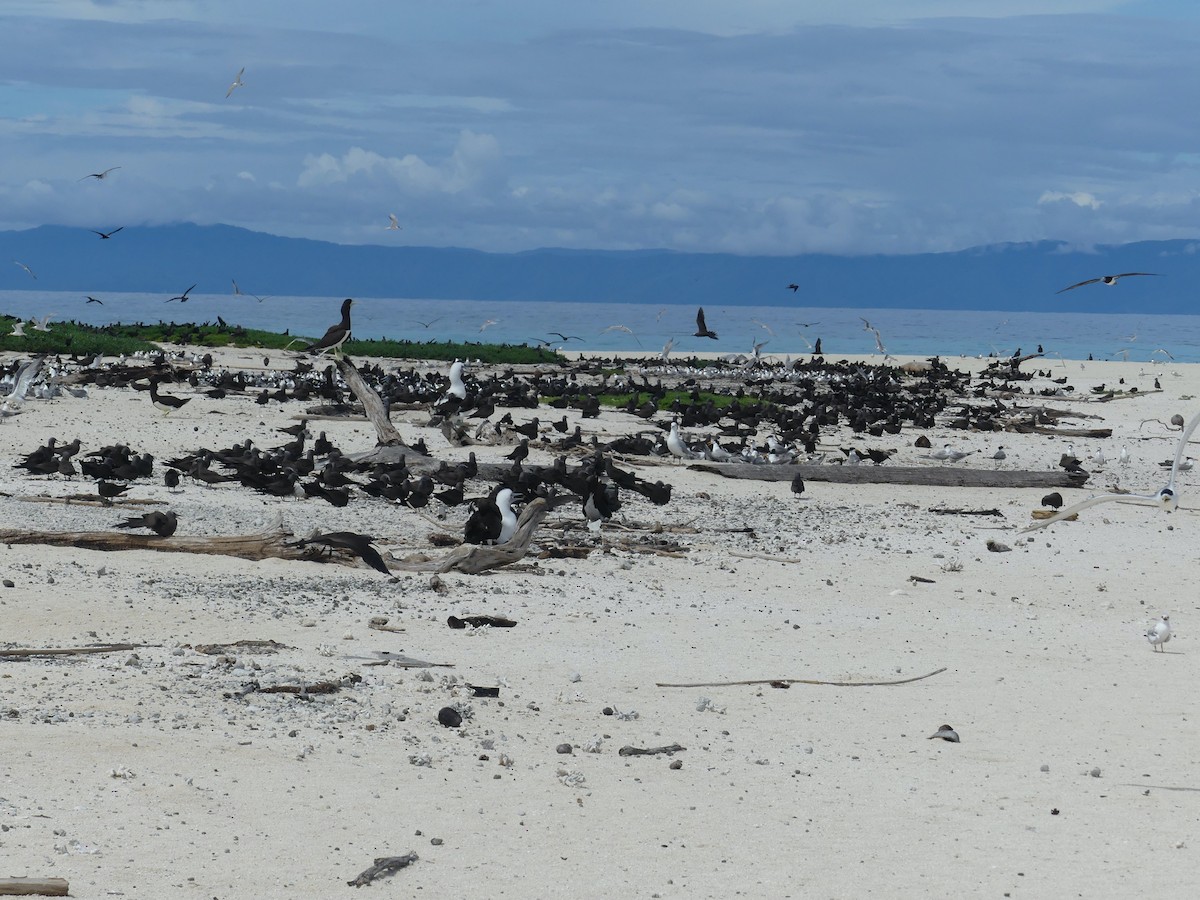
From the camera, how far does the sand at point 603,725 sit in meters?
5.36

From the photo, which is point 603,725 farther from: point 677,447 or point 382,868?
point 677,447

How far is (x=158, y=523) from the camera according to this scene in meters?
10.4

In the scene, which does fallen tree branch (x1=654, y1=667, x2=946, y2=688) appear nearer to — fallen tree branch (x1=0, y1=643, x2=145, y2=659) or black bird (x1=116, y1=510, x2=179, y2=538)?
fallen tree branch (x1=0, y1=643, x2=145, y2=659)

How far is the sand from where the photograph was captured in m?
5.36

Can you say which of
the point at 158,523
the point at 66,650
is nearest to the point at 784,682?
the point at 66,650

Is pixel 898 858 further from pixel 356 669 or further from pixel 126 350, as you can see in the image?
pixel 126 350

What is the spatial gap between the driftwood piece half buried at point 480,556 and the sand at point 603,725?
0.43ft

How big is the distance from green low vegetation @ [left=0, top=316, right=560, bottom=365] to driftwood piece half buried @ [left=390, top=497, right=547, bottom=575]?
76.7 ft

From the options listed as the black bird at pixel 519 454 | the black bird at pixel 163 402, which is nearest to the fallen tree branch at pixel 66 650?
the black bird at pixel 519 454

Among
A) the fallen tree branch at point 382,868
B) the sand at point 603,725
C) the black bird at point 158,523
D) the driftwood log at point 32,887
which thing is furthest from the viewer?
the black bird at point 158,523

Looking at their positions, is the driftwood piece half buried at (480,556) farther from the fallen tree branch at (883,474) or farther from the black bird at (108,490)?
the fallen tree branch at (883,474)

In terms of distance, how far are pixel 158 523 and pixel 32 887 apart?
6.08 meters

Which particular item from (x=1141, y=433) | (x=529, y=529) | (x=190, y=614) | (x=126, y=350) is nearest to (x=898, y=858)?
(x=190, y=614)

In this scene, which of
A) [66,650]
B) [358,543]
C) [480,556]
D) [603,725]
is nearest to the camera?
[603,725]
